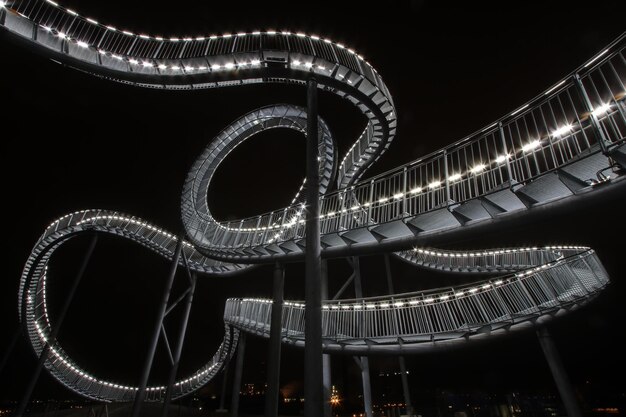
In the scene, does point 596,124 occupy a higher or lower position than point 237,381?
higher

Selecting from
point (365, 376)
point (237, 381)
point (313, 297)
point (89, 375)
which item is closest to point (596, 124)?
point (313, 297)

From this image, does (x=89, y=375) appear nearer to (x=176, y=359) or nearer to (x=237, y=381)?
(x=176, y=359)

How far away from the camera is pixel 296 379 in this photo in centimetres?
3212

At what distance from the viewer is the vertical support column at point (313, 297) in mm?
6227

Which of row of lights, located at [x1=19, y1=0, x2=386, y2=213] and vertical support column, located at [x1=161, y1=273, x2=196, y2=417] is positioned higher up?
row of lights, located at [x1=19, y1=0, x2=386, y2=213]

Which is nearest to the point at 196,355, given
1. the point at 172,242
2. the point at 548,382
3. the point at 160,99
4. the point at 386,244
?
the point at 172,242

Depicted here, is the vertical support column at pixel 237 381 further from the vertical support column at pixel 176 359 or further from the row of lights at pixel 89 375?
the row of lights at pixel 89 375

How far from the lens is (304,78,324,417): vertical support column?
245 inches

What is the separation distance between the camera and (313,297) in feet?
23.0

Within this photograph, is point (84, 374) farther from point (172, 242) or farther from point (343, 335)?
point (343, 335)

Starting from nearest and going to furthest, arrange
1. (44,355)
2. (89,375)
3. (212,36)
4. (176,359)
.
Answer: (212,36) → (176,359) → (44,355) → (89,375)

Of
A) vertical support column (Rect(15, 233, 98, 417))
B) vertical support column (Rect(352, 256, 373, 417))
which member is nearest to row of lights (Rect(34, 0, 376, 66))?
vertical support column (Rect(352, 256, 373, 417))

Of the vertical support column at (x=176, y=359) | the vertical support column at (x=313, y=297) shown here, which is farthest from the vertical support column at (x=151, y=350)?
the vertical support column at (x=313, y=297)

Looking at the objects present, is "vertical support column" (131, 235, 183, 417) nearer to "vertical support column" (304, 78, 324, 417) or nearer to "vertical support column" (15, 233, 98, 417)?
"vertical support column" (15, 233, 98, 417)
